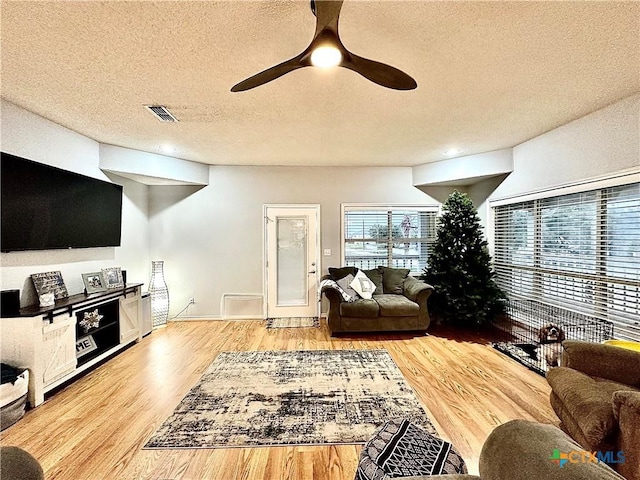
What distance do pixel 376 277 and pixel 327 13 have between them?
4439mm

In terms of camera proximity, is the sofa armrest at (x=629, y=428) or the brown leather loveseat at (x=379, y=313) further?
the brown leather loveseat at (x=379, y=313)

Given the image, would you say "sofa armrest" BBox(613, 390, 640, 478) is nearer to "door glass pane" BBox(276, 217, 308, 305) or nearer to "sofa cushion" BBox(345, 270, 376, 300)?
"sofa cushion" BBox(345, 270, 376, 300)

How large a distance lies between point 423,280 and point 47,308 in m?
4.78

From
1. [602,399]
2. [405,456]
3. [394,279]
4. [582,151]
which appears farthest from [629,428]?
[394,279]

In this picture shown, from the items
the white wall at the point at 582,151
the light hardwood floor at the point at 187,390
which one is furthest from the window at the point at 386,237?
the white wall at the point at 582,151

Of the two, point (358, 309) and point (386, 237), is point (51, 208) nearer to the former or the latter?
point (358, 309)

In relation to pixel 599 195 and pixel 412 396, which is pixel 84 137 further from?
pixel 599 195

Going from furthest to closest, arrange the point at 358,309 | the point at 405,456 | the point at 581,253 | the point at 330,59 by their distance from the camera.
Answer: the point at 358,309 → the point at 581,253 → the point at 330,59 → the point at 405,456

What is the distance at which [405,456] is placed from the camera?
1.39 metres

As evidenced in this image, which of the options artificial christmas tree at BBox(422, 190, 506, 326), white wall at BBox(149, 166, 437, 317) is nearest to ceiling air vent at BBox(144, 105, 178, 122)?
white wall at BBox(149, 166, 437, 317)

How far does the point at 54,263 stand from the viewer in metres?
3.55

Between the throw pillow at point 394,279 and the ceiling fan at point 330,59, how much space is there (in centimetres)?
390

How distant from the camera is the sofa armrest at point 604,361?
2092 mm

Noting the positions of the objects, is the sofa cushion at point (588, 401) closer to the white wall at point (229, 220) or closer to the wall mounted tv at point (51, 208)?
the white wall at point (229, 220)
